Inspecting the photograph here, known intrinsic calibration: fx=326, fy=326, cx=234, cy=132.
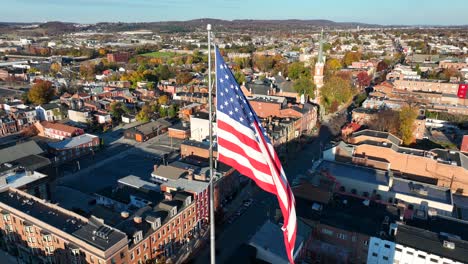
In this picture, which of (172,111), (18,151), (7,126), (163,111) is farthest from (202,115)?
(7,126)

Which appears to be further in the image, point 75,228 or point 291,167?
point 291,167

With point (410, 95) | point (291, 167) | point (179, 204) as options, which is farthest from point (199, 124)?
point (410, 95)

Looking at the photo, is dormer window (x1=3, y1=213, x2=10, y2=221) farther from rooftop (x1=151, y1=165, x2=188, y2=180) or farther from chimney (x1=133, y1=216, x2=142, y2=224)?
rooftop (x1=151, y1=165, x2=188, y2=180)

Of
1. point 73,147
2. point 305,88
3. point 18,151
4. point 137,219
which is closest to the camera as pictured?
point 137,219

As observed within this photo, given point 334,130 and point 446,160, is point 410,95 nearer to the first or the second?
point 334,130

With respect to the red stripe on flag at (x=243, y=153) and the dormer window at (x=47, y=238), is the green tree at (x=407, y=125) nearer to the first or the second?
the red stripe on flag at (x=243, y=153)

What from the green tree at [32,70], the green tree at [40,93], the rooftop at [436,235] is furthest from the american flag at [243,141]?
the green tree at [32,70]

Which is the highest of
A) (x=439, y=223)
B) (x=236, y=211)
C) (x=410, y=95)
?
(x=410, y=95)

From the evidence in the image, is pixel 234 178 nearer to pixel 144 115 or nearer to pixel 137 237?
pixel 137 237
